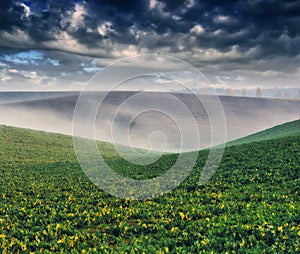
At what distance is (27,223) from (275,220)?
14396mm

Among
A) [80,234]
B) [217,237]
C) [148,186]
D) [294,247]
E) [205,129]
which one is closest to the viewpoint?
[294,247]

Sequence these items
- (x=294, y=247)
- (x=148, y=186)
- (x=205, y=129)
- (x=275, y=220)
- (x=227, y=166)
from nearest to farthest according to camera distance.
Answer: (x=294, y=247)
(x=275, y=220)
(x=148, y=186)
(x=227, y=166)
(x=205, y=129)

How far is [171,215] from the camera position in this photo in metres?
16.8

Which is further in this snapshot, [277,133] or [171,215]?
[277,133]

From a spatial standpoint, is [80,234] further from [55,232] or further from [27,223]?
[27,223]

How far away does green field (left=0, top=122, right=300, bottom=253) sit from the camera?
41.3 feet

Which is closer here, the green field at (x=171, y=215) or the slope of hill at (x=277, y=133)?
the green field at (x=171, y=215)

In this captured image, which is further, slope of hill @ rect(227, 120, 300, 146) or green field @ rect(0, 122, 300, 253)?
slope of hill @ rect(227, 120, 300, 146)

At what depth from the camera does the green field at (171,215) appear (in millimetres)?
12574

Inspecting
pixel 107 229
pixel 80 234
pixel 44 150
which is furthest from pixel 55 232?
pixel 44 150

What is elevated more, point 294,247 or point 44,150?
point 294,247

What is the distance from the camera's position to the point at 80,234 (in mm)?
14758

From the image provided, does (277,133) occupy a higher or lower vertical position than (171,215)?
higher

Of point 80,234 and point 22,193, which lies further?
point 22,193
